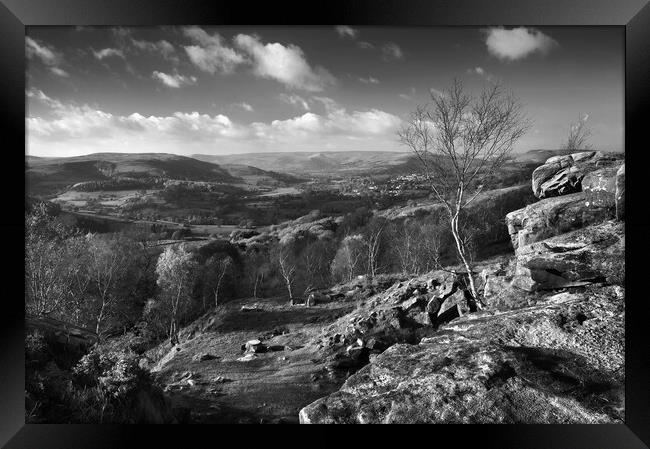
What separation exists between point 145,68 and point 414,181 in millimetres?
4648

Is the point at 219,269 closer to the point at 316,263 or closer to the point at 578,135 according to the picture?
the point at 316,263

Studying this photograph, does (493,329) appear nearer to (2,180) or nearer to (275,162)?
(275,162)

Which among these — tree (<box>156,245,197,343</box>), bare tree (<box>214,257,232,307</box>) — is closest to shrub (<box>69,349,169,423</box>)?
tree (<box>156,245,197,343</box>)

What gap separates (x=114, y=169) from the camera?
5.93 meters

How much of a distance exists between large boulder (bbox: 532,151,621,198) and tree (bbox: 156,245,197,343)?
6.60 m

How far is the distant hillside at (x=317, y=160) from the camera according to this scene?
Answer: 6301 millimetres

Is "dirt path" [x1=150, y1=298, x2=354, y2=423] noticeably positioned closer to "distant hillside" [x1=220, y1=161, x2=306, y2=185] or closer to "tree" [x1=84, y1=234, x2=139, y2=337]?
"tree" [x1=84, y1=234, x2=139, y2=337]

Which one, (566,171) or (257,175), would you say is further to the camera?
(257,175)

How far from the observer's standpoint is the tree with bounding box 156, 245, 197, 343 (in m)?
6.18

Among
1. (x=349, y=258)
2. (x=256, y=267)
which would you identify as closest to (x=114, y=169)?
(x=256, y=267)

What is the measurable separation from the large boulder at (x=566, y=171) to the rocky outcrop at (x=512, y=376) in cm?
229

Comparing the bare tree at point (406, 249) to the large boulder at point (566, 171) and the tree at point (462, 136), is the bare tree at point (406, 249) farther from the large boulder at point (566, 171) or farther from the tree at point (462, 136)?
the large boulder at point (566, 171)

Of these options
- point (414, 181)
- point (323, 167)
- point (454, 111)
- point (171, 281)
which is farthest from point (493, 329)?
point (171, 281)

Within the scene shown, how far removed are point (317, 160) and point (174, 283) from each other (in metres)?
3.35
